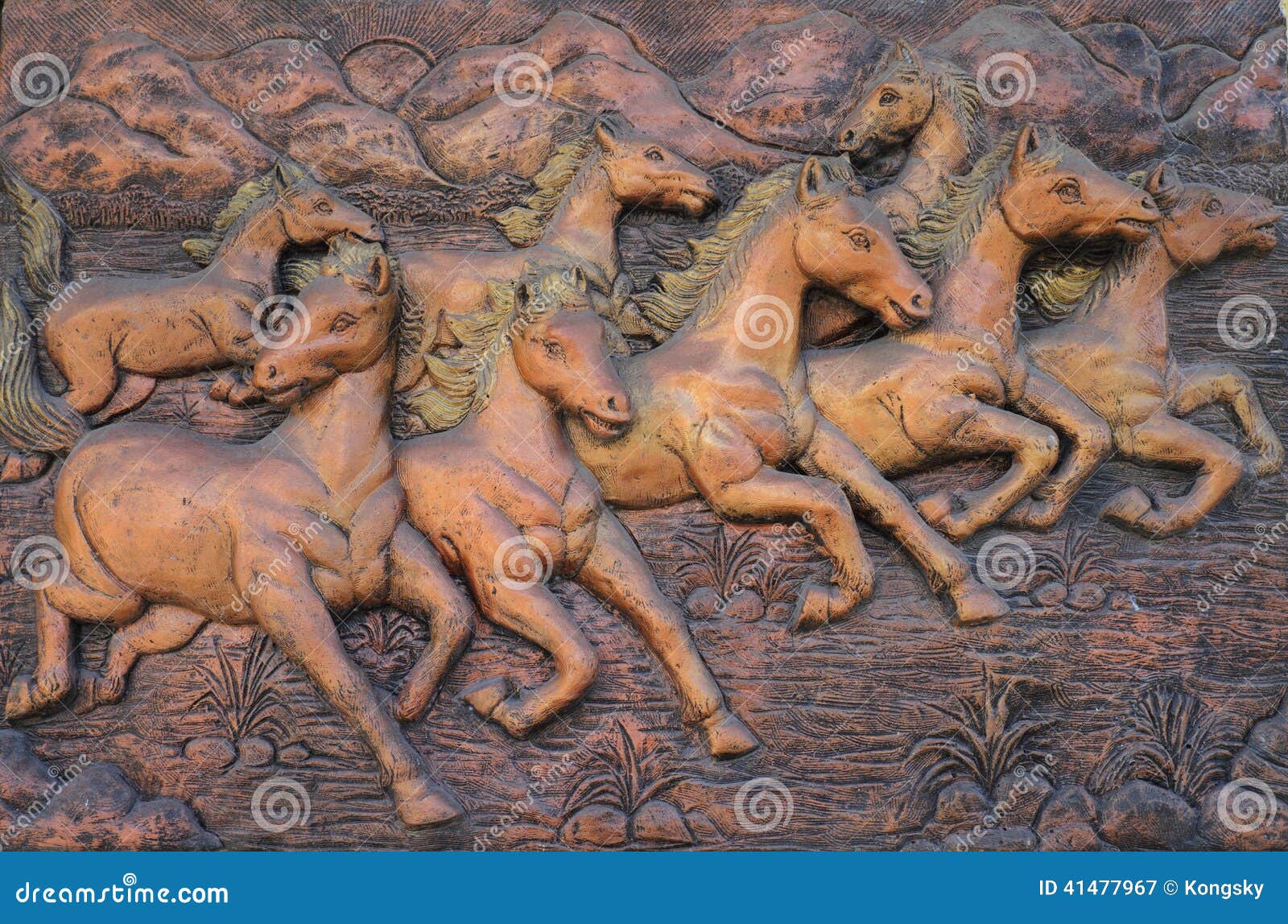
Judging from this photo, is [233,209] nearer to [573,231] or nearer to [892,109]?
[573,231]

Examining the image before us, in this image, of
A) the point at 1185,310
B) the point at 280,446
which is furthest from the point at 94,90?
the point at 1185,310

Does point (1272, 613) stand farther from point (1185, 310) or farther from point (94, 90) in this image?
point (94, 90)

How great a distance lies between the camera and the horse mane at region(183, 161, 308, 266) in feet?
13.4

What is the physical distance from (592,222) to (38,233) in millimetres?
1587

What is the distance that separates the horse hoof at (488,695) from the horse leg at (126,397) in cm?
125

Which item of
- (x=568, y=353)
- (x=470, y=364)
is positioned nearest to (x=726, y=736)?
(x=568, y=353)

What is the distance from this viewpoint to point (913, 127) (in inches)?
164

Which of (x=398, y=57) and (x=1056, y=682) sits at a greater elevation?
(x=398, y=57)

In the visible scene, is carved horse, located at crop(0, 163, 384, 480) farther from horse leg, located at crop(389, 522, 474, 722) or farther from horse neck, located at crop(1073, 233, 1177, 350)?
horse neck, located at crop(1073, 233, 1177, 350)

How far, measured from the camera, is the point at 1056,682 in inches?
155

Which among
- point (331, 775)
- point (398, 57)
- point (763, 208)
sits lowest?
point (331, 775)

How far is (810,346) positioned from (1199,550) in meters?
1.24

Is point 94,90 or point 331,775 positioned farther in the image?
point 94,90

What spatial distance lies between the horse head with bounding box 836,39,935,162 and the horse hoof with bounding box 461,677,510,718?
1838 mm
